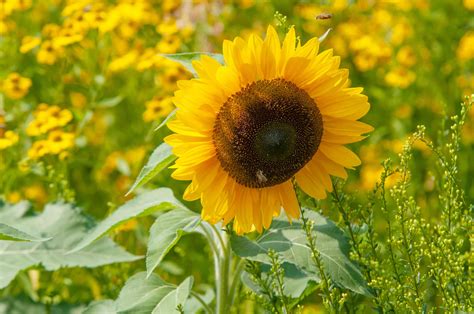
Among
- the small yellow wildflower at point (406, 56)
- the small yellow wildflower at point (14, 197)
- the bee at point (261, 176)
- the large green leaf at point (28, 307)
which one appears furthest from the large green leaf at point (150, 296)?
the small yellow wildflower at point (406, 56)

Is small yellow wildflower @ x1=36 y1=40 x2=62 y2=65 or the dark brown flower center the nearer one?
the dark brown flower center

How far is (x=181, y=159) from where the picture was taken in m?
1.47

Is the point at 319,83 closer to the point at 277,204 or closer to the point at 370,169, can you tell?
the point at 277,204

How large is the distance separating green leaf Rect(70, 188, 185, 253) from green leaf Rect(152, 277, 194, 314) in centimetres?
15

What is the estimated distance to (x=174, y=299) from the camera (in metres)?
1.62

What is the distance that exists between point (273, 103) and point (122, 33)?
5.61 feet

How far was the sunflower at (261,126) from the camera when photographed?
1453 millimetres

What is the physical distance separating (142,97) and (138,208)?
1482mm

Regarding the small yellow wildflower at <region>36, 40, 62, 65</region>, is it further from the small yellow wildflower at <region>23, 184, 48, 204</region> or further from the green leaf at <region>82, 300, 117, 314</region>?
the green leaf at <region>82, 300, 117, 314</region>

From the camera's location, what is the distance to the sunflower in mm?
1453

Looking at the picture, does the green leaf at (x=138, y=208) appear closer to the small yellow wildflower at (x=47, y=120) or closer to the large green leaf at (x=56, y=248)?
the large green leaf at (x=56, y=248)

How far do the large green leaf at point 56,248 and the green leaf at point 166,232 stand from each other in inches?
8.7

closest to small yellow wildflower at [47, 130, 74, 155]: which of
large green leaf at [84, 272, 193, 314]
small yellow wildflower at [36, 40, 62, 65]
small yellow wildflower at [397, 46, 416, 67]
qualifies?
small yellow wildflower at [36, 40, 62, 65]

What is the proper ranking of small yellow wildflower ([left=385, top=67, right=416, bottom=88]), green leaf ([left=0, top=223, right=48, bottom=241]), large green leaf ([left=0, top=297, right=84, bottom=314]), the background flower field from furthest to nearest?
small yellow wildflower ([left=385, top=67, right=416, bottom=88])
the background flower field
large green leaf ([left=0, top=297, right=84, bottom=314])
green leaf ([left=0, top=223, right=48, bottom=241])
